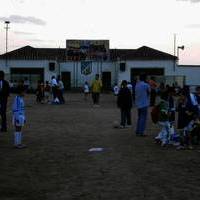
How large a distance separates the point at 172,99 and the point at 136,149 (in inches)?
77.6

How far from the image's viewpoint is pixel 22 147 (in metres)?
16.0

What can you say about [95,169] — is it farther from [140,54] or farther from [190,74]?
[140,54]

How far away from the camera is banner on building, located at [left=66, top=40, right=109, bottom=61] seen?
8138cm

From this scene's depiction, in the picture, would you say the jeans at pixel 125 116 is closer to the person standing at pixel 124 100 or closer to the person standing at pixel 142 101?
the person standing at pixel 124 100

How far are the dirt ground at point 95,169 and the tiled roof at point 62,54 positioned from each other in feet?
226

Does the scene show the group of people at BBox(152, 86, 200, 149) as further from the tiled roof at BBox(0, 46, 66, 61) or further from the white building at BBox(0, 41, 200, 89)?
the tiled roof at BBox(0, 46, 66, 61)

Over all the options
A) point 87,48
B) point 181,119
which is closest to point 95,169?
point 181,119

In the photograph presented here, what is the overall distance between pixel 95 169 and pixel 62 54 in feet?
262

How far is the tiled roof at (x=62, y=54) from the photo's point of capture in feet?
288

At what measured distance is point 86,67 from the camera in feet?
267

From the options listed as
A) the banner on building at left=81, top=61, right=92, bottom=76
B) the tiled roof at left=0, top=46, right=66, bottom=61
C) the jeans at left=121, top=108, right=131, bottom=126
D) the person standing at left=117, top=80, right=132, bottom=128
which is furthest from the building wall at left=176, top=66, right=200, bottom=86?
the person standing at left=117, top=80, right=132, bottom=128

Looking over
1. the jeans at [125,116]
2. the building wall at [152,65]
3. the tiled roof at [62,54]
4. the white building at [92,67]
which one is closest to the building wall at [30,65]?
the white building at [92,67]

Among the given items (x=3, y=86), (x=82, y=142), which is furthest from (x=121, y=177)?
(x=3, y=86)

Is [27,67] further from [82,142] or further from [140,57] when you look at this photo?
[82,142]
